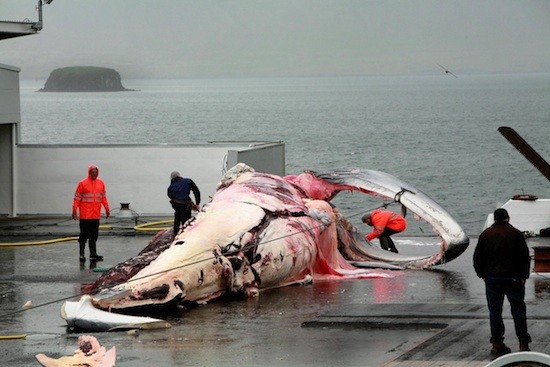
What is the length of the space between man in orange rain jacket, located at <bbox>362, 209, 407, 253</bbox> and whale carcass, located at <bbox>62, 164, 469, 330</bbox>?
1.00 metres

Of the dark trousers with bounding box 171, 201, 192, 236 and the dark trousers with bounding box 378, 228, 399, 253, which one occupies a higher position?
the dark trousers with bounding box 171, 201, 192, 236

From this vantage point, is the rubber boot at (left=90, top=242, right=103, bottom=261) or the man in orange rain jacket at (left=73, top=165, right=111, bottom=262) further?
the rubber boot at (left=90, top=242, right=103, bottom=261)

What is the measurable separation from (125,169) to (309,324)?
1681 centimetres

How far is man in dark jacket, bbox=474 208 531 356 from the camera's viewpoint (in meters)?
15.9

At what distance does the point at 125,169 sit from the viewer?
34219mm

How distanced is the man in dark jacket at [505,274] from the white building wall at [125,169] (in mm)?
16994

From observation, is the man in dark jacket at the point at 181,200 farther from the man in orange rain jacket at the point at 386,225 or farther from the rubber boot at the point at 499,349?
the rubber boot at the point at 499,349

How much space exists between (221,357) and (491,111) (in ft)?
599

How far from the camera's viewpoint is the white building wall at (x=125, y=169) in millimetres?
33469

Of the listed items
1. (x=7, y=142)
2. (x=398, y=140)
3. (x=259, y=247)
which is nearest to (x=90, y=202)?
(x=259, y=247)

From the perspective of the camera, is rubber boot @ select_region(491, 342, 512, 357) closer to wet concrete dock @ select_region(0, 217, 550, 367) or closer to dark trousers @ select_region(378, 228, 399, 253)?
wet concrete dock @ select_region(0, 217, 550, 367)

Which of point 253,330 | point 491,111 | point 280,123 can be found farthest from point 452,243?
→ point 491,111

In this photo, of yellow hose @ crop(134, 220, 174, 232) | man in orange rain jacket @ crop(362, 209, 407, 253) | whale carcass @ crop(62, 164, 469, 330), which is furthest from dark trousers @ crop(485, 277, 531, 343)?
yellow hose @ crop(134, 220, 174, 232)

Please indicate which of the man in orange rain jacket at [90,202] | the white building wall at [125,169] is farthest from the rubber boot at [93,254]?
the white building wall at [125,169]
